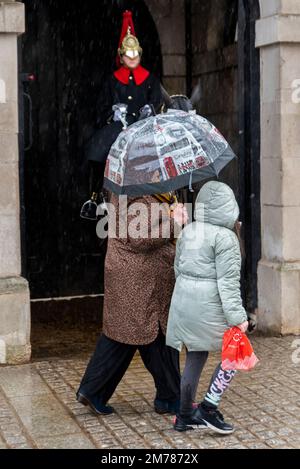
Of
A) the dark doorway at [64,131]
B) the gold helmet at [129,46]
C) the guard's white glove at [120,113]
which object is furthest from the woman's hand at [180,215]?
the dark doorway at [64,131]

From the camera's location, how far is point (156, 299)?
5781mm

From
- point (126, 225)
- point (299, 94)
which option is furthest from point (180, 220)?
point (299, 94)

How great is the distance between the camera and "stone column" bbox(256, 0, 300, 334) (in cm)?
791

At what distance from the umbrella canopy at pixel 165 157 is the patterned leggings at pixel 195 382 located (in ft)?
3.41

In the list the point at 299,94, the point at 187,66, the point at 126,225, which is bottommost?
the point at 126,225

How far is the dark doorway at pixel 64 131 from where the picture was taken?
378 inches

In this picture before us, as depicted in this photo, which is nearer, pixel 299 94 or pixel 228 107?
pixel 299 94

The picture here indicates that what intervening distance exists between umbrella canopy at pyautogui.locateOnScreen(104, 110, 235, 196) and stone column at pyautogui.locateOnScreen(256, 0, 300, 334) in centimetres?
251

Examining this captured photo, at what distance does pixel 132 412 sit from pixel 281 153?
2960mm

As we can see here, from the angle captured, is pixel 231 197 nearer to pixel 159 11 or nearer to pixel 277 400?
pixel 277 400

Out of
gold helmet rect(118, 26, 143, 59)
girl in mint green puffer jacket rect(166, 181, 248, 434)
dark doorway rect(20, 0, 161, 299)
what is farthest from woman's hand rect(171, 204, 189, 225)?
dark doorway rect(20, 0, 161, 299)

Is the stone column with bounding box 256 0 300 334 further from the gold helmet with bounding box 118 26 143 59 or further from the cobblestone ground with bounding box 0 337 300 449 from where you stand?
the gold helmet with bounding box 118 26 143 59

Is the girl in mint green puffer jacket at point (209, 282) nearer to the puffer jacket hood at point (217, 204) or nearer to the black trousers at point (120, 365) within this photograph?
the puffer jacket hood at point (217, 204)

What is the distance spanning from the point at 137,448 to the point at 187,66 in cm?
591
